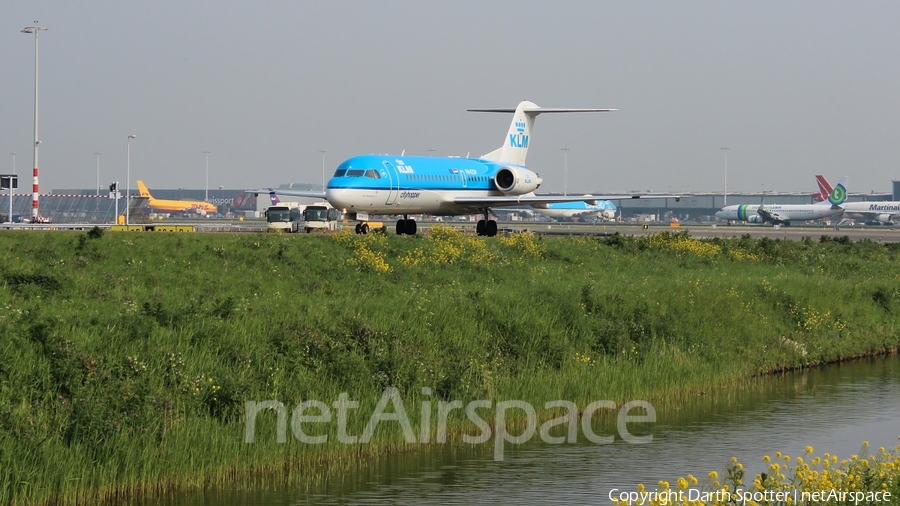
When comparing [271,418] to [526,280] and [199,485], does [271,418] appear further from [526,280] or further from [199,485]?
[526,280]

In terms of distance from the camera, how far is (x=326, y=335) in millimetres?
23047

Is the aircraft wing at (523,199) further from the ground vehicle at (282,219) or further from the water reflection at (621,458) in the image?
the water reflection at (621,458)

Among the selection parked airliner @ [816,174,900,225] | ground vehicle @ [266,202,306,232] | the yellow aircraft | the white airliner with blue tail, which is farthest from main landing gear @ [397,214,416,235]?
the yellow aircraft

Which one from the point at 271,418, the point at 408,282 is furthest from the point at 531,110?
the point at 271,418

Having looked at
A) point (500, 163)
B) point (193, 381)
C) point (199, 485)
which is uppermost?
point (500, 163)

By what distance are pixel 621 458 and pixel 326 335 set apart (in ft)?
21.1

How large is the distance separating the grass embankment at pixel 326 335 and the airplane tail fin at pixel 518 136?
54.1 ft

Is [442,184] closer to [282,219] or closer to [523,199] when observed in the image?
[523,199]

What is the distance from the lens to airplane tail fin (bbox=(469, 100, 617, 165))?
211ft

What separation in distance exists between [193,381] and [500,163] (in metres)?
43.7

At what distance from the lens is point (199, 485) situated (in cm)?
1792

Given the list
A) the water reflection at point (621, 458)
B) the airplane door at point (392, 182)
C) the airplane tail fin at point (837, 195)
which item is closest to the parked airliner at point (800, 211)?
the airplane tail fin at point (837, 195)

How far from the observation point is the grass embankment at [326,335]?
17906mm

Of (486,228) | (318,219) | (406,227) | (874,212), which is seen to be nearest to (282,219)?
(318,219)
